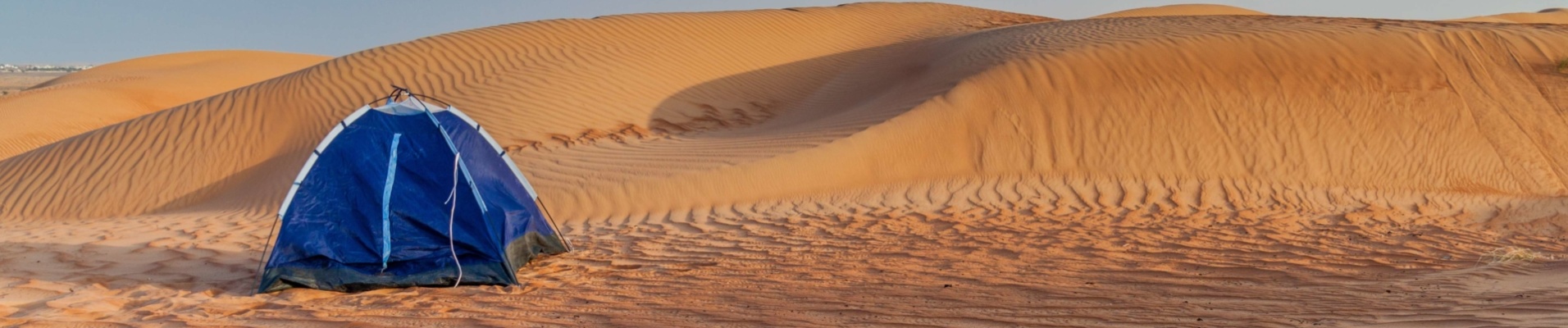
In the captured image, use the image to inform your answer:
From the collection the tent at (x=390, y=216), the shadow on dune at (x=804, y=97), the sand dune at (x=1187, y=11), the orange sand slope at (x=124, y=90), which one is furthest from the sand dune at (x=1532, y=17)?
the orange sand slope at (x=124, y=90)

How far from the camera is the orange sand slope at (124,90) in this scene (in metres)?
22.2

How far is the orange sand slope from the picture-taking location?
22172 mm

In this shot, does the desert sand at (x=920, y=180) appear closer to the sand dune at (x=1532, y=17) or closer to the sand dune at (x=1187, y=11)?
the sand dune at (x=1187, y=11)

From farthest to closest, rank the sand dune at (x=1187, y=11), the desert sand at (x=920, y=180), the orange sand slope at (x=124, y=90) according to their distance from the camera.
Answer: the sand dune at (x=1187, y=11), the orange sand slope at (x=124, y=90), the desert sand at (x=920, y=180)

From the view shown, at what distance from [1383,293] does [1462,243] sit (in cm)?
310

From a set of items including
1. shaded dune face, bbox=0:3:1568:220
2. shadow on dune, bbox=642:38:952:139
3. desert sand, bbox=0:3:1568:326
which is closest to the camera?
desert sand, bbox=0:3:1568:326

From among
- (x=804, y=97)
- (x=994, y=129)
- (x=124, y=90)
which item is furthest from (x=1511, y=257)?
(x=124, y=90)

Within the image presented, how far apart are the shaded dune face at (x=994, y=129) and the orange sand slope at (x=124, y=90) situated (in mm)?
10216

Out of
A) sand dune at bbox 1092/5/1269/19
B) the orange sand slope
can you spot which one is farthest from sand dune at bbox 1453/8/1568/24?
the orange sand slope

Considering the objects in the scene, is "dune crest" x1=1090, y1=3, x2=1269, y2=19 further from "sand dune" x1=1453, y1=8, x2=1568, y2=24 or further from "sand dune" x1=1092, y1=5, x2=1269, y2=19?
"sand dune" x1=1453, y1=8, x2=1568, y2=24

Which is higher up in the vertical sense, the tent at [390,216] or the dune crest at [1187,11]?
the dune crest at [1187,11]

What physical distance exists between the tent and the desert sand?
0.22m

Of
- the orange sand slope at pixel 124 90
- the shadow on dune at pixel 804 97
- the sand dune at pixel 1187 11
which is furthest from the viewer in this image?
the sand dune at pixel 1187 11

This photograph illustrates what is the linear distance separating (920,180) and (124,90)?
80.3ft
